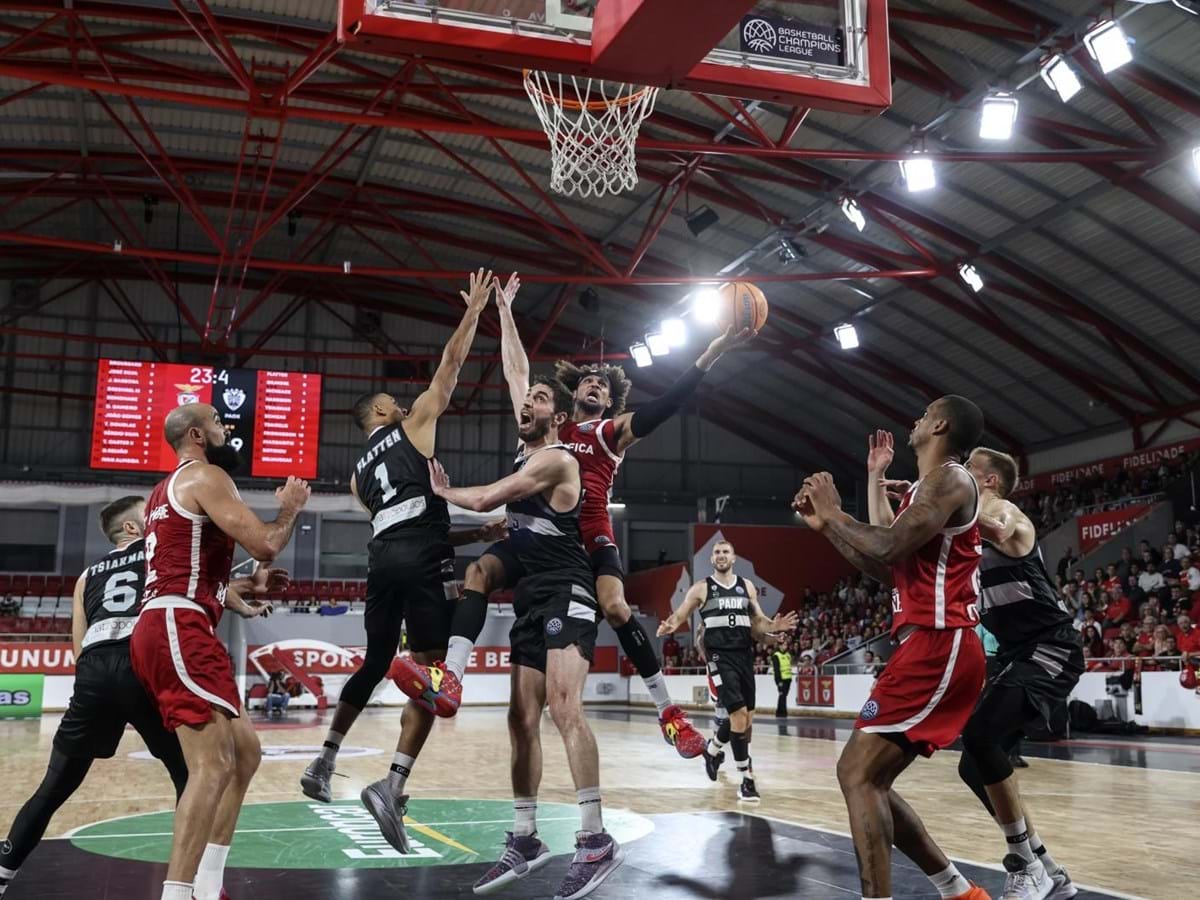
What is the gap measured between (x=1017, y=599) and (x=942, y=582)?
1.64 metres

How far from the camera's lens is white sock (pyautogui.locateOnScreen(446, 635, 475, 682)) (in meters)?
6.01

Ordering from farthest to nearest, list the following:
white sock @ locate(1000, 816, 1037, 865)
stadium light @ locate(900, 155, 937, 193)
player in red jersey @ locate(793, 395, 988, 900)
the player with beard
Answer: stadium light @ locate(900, 155, 937, 193) → the player with beard → white sock @ locate(1000, 816, 1037, 865) → player in red jersey @ locate(793, 395, 988, 900)

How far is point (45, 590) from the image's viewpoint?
31047mm

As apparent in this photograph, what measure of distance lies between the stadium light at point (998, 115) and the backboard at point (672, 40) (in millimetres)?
8403

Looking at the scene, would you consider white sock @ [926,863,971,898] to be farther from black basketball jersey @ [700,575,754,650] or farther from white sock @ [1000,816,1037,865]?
black basketball jersey @ [700,575,754,650]

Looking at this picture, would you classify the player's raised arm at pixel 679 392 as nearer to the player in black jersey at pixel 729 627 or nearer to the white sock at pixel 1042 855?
the white sock at pixel 1042 855

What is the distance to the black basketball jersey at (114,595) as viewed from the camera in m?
5.26

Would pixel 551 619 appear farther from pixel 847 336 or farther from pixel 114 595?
pixel 847 336

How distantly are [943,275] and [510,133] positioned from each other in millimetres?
→ 10348

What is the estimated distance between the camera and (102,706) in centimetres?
507

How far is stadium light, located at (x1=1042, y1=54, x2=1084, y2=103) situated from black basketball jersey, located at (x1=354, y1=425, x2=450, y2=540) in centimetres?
1175

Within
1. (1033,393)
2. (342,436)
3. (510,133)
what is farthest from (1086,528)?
(342,436)

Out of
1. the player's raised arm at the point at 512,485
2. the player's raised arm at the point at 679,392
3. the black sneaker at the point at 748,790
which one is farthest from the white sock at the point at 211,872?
the black sneaker at the point at 748,790

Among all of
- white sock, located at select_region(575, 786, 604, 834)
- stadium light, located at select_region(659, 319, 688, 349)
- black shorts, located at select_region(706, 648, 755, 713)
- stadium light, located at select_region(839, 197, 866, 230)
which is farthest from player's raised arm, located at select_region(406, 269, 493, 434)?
stadium light, located at select_region(659, 319, 688, 349)
